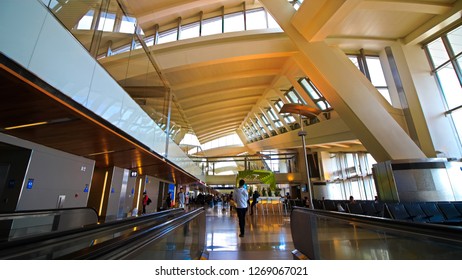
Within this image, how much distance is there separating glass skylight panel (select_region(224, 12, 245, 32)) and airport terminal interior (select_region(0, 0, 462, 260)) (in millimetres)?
84

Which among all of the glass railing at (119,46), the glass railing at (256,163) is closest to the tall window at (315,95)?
the glass railing at (256,163)

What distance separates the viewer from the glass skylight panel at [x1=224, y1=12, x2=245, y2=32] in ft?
43.9

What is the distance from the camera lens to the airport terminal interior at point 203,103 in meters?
2.51

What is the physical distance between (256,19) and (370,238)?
1448cm

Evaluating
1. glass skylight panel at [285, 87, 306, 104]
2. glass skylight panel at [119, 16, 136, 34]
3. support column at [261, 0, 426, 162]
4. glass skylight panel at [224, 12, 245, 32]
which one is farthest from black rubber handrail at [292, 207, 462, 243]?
glass skylight panel at [285, 87, 306, 104]

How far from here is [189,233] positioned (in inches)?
123

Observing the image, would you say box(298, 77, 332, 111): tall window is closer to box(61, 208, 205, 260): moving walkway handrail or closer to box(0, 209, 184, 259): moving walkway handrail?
box(0, 209, 184, 259): moving walkway handrail

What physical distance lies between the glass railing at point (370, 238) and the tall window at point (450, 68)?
11423 mm

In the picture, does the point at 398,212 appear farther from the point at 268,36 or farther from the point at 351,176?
the point at 351,176
